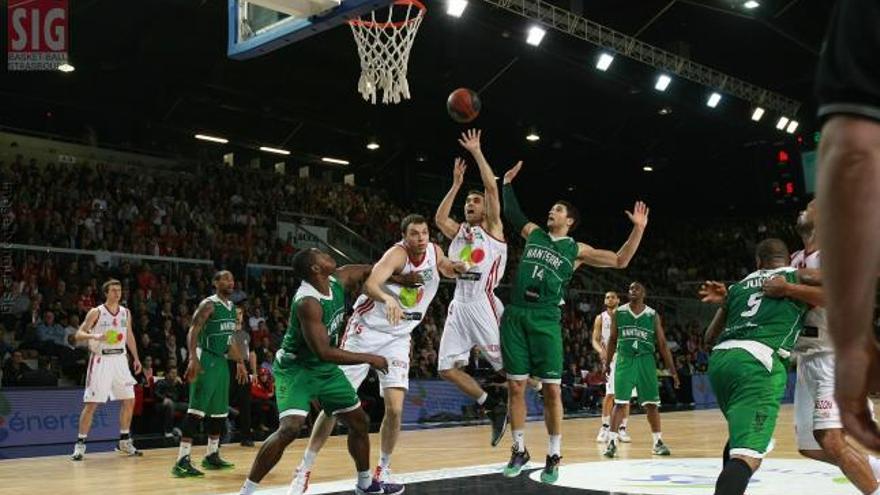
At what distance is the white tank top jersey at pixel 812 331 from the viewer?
5512 millimetres

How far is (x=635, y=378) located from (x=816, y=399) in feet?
19.5

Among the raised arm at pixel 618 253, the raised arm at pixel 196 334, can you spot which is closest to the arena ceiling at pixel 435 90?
the raised arm at pixel 196 334

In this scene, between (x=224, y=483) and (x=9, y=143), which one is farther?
(x=9, y=143)

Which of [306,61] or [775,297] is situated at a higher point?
[306,61]

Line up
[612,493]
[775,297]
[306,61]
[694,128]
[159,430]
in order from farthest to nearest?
[694,128] < [306,61] < [159,430] < [612,493] < [775,297]

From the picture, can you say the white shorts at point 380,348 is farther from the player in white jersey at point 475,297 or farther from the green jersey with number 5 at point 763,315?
the green jersey with number 5 at point 763,315

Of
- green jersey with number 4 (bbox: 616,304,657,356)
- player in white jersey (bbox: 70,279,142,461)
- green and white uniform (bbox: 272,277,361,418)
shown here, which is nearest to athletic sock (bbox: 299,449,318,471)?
green and white uniform (bbox: 272,277,361,418)

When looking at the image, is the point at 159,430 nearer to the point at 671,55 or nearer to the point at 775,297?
the point at 775,297

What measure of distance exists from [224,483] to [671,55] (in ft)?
45.8

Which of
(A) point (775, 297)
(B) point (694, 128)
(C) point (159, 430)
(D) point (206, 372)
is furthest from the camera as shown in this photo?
(B) point (694, 128)

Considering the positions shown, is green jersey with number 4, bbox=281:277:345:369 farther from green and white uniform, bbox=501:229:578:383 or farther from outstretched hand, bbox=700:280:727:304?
outstretched hand, bbox=700:280:727:304

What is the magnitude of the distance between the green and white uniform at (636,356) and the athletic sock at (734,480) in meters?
6.52

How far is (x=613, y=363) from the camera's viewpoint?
1188 centimetres

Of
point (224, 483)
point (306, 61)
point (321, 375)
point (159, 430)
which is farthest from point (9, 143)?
point (321, 375)
